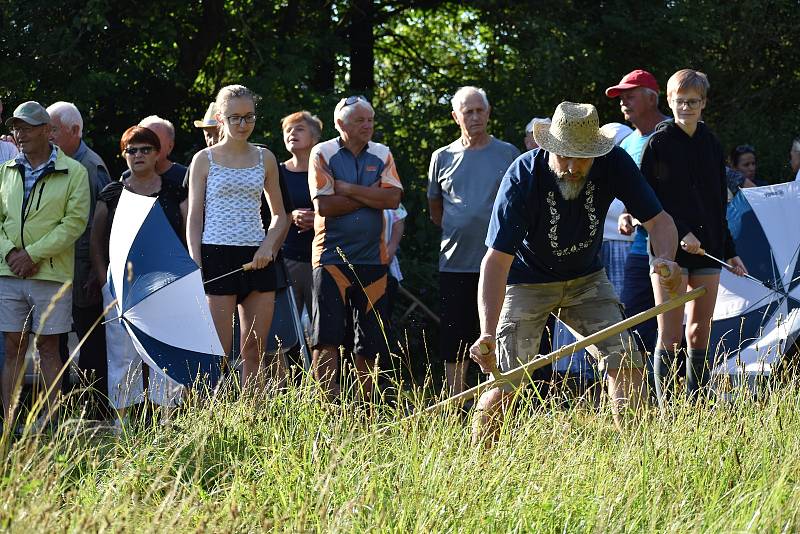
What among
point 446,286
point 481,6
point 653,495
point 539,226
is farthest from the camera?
point 481,6

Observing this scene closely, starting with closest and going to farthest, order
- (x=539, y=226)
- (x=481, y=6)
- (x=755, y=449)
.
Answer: (x=755, y=449), (x=539, y=226), (x=481, y=6)

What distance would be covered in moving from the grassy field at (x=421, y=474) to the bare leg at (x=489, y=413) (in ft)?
0.46

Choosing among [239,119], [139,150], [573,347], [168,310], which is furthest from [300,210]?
[573,347]

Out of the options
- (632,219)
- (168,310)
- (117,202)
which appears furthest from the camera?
(117,202)

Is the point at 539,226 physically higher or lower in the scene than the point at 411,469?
higher

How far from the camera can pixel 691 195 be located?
6848mm

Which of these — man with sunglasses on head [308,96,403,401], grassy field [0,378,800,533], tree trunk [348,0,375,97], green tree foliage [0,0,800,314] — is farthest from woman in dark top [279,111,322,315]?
tree trunk [348,0,375,97]

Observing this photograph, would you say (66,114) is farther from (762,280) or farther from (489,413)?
(762,280)

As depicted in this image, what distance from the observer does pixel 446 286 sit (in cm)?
802

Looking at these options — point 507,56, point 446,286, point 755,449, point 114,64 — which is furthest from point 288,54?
point 755,449

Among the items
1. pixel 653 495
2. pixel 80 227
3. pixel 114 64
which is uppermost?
pixel 114 64

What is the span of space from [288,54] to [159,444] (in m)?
8.66

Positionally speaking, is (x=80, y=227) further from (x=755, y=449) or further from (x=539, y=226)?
(x=755, y=449)

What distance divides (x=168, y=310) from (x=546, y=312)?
1933mm
